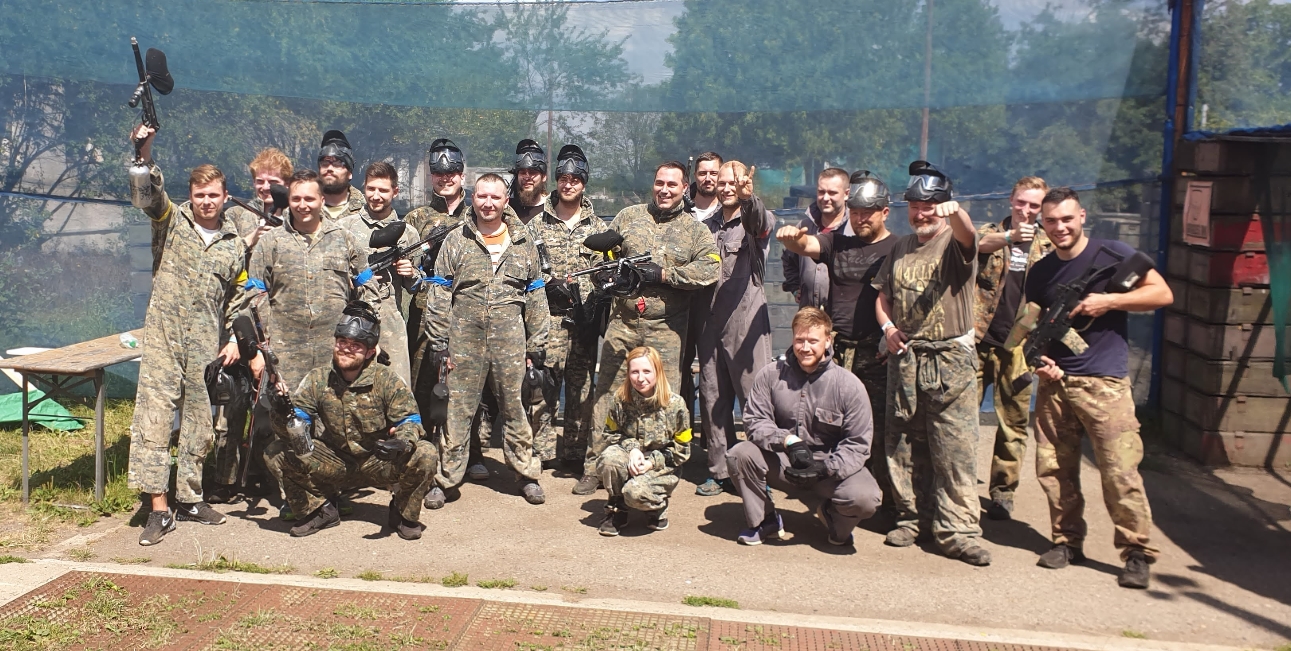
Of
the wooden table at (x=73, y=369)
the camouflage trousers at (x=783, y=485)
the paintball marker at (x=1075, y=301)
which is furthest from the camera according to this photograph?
the wooden table at (x=73, y=369)

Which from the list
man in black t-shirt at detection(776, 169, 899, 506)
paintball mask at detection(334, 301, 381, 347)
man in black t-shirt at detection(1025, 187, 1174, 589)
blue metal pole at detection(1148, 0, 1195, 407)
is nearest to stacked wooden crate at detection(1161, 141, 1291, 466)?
blue metal pole at detection(1148, 0, 1195, 407)

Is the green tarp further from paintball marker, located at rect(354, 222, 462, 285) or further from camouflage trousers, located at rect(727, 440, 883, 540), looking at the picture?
camouflage trousers, located at rect(727, 440, 883, 540)

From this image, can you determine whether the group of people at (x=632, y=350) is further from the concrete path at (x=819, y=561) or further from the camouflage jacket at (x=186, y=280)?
the concrete path at (x=819, y=561)

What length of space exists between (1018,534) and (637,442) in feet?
6.94

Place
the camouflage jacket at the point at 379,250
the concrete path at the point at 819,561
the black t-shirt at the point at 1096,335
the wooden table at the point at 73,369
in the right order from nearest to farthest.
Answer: the concrete path at the point at 819,561, the black t-shirt at the point at 1096,335, the wooden table at the point at 73,369, the camouflage jacket at the point at 379,250

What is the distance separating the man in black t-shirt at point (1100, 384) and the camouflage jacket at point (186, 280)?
4.30 metres

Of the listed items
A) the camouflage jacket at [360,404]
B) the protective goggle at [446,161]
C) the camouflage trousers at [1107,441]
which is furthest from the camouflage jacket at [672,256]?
the camouflage trousers at [1107,441]

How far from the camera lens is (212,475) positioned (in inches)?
251

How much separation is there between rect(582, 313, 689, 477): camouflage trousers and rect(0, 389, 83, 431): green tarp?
165 inches

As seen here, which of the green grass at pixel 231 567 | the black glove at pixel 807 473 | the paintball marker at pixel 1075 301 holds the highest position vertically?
the paintball marker at pixel 1075 301

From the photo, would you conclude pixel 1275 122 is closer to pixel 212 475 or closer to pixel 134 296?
pixel 212 475

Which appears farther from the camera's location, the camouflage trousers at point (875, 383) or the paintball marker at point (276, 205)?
the paintball marker at point (276, 205)

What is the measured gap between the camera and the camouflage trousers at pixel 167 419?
5.63 metres

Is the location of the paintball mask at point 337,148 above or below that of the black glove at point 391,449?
above
